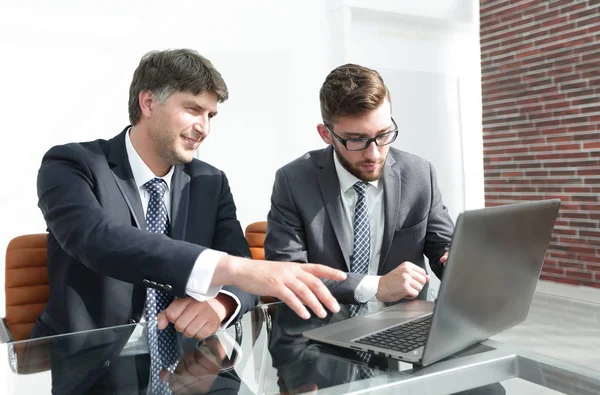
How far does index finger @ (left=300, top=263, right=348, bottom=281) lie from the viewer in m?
1.01

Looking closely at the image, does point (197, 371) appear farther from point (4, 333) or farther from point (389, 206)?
point (389, 206)

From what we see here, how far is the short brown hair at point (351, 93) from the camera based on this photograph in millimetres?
1978

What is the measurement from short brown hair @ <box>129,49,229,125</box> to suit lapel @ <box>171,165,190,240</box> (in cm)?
26

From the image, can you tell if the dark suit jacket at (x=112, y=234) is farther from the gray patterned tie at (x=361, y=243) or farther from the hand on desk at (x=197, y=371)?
the gray patterned tie at (x=361, y=243)

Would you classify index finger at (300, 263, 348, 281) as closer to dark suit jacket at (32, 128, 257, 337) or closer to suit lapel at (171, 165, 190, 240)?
dark suit jacket at (32, 128, 257, 337)

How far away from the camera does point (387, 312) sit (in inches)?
56.4

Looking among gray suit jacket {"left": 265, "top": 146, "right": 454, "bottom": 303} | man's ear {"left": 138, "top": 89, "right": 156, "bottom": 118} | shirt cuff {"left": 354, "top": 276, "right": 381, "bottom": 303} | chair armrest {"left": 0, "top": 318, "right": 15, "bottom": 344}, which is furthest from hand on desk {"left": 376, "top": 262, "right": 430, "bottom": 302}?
chair armrest {"left": 0, "top": 318, "right": 15, "bottom": 344}

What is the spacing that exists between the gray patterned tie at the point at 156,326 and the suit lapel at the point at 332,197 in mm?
580

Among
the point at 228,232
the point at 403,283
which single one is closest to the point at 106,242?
the point at 228,232

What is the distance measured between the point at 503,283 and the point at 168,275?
2.25 ft

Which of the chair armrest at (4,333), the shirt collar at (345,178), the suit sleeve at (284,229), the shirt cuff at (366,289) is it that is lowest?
the chair armrest at (4,333)

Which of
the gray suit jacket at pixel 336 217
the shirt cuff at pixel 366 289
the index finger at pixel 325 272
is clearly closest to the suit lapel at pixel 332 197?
the gray suit jacket at pixel 336 217

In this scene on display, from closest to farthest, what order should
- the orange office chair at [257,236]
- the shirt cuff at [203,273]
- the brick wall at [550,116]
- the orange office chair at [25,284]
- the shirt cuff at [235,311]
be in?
the shirt cuff at [203,273] → the shirt cuff at [235,311] → the orange office chair at [25,284] → the orange office chair at [257,236] → the brick wall at [550,116]

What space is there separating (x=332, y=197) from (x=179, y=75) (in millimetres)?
688
